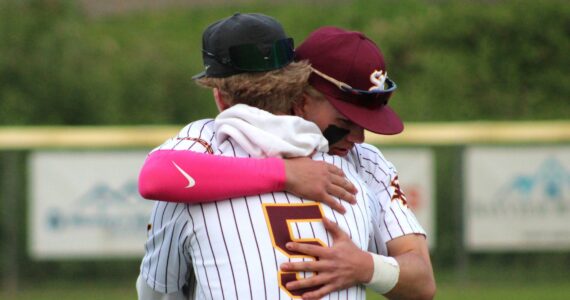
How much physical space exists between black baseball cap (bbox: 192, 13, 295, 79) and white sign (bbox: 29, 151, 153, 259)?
8.43 m

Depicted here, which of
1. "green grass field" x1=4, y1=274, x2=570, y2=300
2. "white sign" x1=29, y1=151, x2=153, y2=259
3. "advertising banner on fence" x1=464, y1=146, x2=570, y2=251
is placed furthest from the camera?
"advertising banner on fence" x1=464, y1=146, x2=570, y2=251

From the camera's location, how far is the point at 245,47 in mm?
3014

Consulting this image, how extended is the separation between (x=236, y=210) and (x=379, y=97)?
0.57 meters

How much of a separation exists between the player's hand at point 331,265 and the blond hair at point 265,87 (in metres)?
0.34

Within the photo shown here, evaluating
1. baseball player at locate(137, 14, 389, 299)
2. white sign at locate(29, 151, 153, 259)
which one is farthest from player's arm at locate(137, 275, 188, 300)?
white sign at locate(29, 151, 153, 259)

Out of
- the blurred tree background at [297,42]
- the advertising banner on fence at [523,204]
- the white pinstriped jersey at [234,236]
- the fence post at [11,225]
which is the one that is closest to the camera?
the white pinstriped jersey at [234,236]

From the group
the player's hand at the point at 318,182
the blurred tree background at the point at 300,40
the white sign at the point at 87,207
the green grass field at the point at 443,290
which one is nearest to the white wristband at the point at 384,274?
the player's hand at the point at 318,182

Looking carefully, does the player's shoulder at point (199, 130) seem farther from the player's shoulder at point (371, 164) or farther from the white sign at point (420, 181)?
the white sign at point (420, 181)

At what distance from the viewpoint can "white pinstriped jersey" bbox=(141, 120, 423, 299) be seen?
2912mm

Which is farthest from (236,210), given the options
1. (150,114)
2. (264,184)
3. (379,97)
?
(150,114)

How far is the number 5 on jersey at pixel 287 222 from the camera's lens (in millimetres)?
2920

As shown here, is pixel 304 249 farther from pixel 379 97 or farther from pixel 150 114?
pixel 150 114

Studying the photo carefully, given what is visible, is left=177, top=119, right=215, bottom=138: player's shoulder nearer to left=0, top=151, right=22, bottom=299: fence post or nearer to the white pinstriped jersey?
the white pinstriped jersey

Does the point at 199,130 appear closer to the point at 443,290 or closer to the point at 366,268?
the point at 366,268
